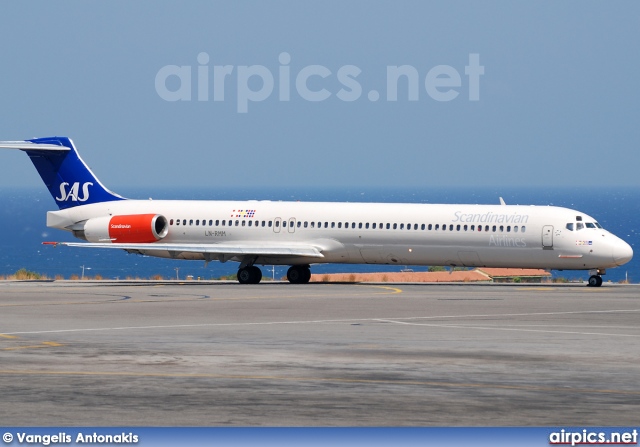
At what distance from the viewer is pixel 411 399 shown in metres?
17.6

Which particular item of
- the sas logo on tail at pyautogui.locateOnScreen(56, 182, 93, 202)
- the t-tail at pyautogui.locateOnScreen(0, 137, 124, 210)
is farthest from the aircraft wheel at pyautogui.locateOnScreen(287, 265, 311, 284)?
the sas logo on tail at pyautogui.locateOnScreen(56, 182, 93, 202)

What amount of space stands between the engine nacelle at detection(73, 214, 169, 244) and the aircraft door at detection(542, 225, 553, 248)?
49.4ft

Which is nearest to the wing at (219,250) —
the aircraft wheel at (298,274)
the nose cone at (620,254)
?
the aircraft wheel at (298,274)

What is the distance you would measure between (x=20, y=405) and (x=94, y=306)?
62.5 ft

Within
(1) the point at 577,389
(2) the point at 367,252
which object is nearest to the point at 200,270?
(2) the point at 367,252

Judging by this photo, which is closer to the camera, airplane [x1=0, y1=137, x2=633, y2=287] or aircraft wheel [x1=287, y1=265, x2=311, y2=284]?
airplane [x1=0, y1=137, x2=633, y2=287]

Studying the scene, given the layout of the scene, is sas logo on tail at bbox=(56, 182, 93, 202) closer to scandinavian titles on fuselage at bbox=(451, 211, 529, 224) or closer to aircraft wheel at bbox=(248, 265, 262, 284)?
aircraft wheel at bbox=(248, 265, 262, 284)

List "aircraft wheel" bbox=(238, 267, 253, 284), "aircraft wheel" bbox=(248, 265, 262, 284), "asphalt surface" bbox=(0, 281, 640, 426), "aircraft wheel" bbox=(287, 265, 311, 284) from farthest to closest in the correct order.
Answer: "aircraft wheel" bbox=(287, 265, 311, 284), "aircraft wheel" bbox=(248, 265, 262, 284), "aircraft wheel" bbox=(238, 267, 253, 284), "asphalt surface" bbox=(0, 281, 640, 426)

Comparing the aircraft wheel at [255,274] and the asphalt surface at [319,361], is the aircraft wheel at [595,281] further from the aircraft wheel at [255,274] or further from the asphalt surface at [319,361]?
the aircraft wheel at [255,274]

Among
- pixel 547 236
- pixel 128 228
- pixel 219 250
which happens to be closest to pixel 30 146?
pixel 128 228

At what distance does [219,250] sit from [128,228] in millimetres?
4286

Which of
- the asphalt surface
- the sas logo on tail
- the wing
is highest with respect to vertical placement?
the sas logo on tail

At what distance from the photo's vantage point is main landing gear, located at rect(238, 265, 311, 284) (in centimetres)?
4950

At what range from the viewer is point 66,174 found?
52750 millimetres
